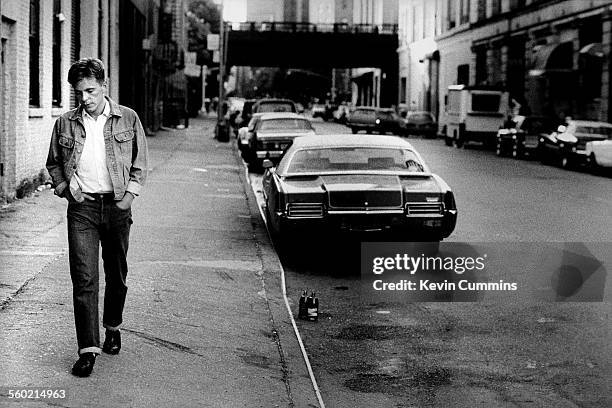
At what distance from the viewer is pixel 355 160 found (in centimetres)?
1326

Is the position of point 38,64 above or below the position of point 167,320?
above

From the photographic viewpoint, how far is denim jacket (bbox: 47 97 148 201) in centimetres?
672

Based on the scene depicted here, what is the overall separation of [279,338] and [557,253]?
583cm

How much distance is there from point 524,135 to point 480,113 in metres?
8.43

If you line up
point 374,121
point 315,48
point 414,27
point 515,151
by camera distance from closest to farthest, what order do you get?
point 515,151 < point 374,121 < point 414,27 < point 315,48

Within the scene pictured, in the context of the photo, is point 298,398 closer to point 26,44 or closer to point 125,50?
point 26,44

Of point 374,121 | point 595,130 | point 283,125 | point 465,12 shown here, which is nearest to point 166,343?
point 283,125

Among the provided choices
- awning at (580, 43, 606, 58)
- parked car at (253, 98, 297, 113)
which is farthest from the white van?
parked car at (253, 98, 297, 113)

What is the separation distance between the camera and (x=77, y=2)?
2400 cm

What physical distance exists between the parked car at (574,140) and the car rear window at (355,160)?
731 inches

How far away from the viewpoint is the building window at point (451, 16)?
224ft

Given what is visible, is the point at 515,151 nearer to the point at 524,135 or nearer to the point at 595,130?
the point at 524,135

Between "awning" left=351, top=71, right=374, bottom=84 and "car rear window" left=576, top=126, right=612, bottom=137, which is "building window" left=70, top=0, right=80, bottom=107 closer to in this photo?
"car rear window" left=576, top=126, right=612, bottom=137

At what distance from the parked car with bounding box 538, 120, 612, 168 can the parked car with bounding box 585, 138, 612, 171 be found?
A: 0.29 metres
